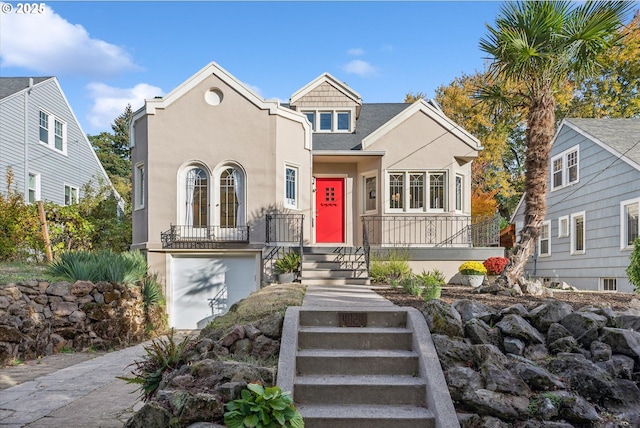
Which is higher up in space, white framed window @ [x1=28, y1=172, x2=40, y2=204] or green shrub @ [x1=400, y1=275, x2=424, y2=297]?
white framed window @ [x1=28, y1=172, x2=40, y2=204]

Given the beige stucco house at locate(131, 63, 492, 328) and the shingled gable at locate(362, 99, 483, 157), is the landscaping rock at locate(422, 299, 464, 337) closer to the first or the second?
the beige stucco house at locate(131, 63, 492, 328)

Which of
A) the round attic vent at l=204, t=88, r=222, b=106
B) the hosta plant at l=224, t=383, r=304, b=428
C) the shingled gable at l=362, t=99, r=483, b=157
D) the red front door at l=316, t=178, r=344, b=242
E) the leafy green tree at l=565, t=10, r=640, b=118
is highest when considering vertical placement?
the leafy green tree at l=565, t=10, r=640, b=118

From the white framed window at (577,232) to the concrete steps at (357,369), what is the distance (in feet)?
41.9

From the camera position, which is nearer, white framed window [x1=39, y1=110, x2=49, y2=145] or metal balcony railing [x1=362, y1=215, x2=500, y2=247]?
metal balcony railing [x1=362, y1=215, x2=500, y2=247]

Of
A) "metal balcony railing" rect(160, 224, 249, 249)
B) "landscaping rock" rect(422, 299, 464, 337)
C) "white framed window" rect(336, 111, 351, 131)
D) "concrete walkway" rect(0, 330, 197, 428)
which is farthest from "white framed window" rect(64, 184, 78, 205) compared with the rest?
"landscaping rock" rect(422, 299, 464, 337)

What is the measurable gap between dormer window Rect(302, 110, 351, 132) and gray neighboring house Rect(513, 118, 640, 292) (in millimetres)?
7943

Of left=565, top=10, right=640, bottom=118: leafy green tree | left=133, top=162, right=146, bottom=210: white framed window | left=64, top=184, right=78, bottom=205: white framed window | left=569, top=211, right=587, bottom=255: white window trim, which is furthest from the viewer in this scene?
left=565, top=10, right=640, bottom=118: leafy green tree

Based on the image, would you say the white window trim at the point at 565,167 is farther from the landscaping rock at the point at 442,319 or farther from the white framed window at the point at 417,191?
the landscaping rock at the point at 442,319

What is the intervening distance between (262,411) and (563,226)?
650 inches

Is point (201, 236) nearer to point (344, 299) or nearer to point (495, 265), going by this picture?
point (344, 299)

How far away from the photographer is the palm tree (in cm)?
850

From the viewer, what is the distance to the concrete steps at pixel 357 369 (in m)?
4.41

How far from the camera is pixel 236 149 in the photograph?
13.2 metres

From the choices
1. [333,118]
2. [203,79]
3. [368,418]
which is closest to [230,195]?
[203,79]
